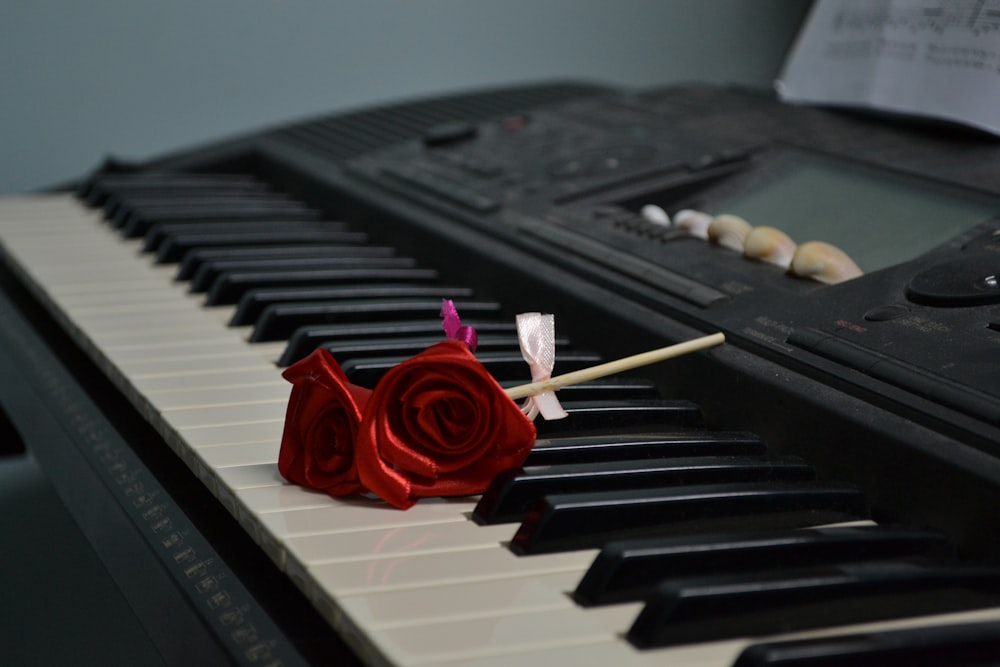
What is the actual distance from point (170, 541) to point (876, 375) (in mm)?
525

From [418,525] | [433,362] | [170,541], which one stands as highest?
[433,362]

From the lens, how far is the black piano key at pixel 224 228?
1472 millimetres

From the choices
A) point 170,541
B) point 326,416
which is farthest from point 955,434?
point 170,541

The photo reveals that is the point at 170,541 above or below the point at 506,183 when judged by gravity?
below

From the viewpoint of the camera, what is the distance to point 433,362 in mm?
717

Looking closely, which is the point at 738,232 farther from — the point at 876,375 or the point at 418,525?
the point at 418,525

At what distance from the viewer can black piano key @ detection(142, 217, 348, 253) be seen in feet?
4.83

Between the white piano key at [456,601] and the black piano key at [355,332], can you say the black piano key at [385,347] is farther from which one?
the white piano key at [456,601]

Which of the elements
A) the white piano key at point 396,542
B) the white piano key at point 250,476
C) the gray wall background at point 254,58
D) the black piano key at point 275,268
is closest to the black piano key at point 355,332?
the black piano key at point 275,268

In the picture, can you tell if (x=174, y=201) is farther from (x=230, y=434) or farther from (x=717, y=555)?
(x=717, y=555)

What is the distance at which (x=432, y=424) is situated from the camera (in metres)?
0.73

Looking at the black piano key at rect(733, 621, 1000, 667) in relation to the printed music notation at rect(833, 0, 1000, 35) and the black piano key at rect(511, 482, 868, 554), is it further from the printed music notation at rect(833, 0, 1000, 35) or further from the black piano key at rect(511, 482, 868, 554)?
the printed music notation at rect(833, 0, 1000, 35)

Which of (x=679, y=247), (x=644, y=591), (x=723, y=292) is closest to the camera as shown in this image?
(x=644, y=591)

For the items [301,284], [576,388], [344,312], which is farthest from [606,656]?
[301,284]
